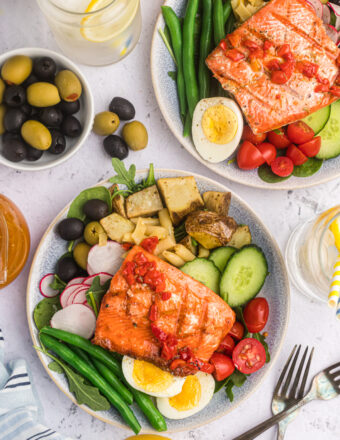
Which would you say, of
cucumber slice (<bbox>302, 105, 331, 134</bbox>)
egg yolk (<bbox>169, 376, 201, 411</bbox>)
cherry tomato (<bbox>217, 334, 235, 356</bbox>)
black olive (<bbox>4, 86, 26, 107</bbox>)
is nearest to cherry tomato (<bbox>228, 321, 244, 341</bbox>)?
cherry tomato (<bbox>217, 334, 235, 356</bbox>)

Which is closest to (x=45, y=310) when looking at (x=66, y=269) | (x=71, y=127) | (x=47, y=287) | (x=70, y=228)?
(x=47, y=287)

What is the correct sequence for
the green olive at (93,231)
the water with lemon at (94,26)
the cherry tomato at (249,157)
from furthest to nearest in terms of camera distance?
the cherry tomato at (249,157), the green olive at (93,231), the water with lemon at (94,26)

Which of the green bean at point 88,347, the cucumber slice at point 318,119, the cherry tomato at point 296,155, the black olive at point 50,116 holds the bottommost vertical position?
the green bean at point 88,347

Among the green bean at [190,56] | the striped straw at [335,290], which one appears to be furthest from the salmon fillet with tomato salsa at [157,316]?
the green bean at [190,56]

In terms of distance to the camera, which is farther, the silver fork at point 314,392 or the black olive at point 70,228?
the silver fork at point 314,392

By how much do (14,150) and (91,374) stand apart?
1.26 metres

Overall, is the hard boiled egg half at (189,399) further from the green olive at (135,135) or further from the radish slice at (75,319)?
the green olive at (135,135)

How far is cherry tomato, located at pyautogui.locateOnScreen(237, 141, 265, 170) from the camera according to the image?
262 cm

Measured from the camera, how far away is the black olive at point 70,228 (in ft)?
8.10

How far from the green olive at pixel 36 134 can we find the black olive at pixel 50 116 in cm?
5

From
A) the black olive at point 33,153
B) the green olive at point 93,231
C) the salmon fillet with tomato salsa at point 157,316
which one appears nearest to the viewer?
the salmon fillet with tomato salsa at point 157,316

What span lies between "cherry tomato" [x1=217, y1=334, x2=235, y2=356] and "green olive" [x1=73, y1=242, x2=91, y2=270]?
892 millimetres

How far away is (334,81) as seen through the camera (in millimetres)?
2678

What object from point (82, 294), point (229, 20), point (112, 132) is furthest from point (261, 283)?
point (229, 20)
